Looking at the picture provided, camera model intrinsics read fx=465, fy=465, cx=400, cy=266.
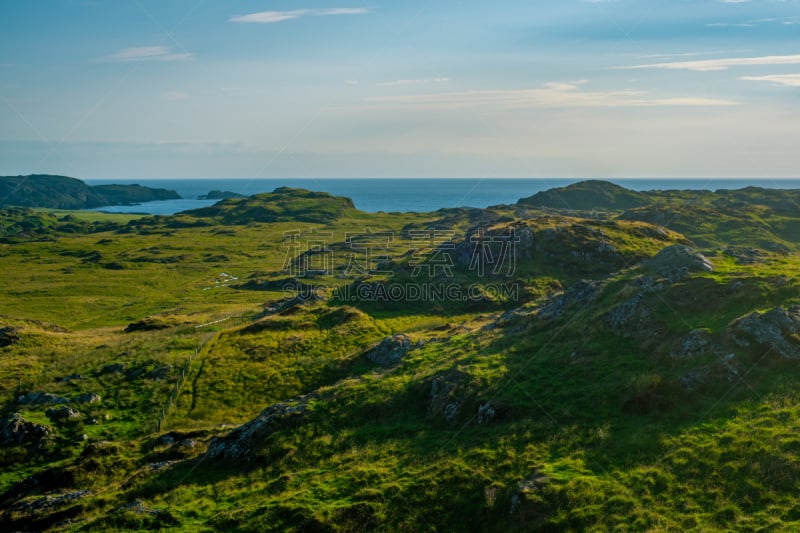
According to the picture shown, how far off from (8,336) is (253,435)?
53842 mm

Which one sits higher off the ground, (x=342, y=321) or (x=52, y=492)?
(x=342, y=321)

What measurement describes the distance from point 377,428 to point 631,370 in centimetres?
1782

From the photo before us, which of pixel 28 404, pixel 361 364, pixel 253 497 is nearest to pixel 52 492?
pixel 253 497

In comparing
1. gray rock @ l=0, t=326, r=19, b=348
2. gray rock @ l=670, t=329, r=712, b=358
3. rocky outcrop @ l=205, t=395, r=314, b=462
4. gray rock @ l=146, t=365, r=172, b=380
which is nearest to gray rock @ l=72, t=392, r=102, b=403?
gray rock @ l=146, t=365, r=172, b=380

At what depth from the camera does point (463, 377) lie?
116 feet

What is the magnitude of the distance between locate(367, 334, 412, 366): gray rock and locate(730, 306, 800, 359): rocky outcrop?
96.1ft

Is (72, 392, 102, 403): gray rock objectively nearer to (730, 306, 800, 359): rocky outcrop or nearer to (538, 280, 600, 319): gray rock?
(538, 280, 600, 319): gray rock

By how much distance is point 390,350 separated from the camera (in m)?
51.3

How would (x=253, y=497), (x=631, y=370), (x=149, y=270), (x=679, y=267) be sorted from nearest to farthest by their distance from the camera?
(x=253, y=497), (x=631, y=370), (x=679, y=267), (x=149, y=270)

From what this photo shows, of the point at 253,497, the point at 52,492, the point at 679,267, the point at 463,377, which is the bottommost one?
the point at 52,492

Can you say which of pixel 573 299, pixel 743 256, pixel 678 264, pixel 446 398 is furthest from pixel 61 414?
pixel 743 256

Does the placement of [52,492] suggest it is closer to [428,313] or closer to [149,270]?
[428,313]

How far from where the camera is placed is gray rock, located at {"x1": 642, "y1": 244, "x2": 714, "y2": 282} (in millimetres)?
39753

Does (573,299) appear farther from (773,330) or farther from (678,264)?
(773,330)
